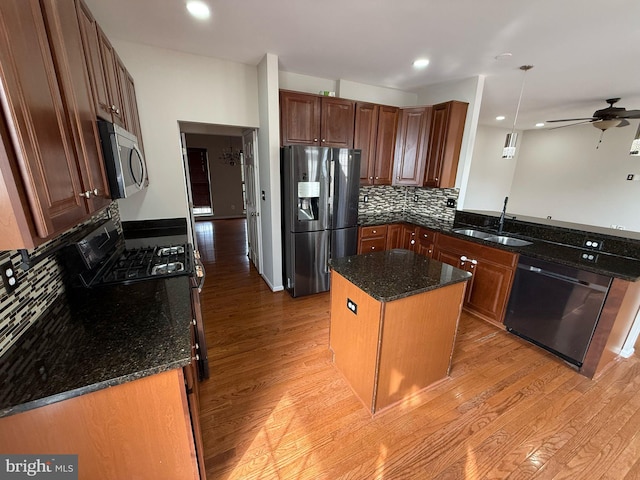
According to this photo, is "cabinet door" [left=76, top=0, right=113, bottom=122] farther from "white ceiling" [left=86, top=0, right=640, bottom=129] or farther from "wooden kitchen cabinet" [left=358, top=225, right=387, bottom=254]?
"wooden kitchen cabinet" [left=358, top=225, right=387, bottom=254]

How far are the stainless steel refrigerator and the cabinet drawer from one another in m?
0.14

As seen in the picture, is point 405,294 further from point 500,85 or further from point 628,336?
point 500,85

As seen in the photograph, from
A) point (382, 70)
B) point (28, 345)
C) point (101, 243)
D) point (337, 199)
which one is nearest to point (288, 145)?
point (337, 199)

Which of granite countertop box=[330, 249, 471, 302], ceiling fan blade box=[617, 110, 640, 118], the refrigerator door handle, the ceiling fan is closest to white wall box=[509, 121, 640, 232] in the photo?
the ceiling fan

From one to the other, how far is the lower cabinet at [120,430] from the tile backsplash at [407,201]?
11.0 ft

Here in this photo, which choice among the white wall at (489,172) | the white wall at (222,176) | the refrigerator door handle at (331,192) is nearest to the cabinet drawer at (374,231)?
the refrigerator door handle at (331,192)

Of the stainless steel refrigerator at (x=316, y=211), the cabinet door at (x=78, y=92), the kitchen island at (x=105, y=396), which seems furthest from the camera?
the stainless steel refrigerator at (x=316, y=211)

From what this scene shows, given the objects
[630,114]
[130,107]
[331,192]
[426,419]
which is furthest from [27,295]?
[630,114]

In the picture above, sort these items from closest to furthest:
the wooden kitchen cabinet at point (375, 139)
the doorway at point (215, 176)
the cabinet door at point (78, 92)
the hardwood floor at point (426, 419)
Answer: the cabinet door at point (78, 92) < the hardwood floor at point (426, 419) < the wooden kitchen cabinet at point (375, 139) < the doorway at point (215, 176)

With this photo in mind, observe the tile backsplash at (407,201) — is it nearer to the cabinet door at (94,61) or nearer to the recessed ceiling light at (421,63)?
the recessed ceiling light at (421,63)

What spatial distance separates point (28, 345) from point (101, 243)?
91 centimetres

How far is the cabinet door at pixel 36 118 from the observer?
0.69m

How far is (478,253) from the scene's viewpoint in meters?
2.70

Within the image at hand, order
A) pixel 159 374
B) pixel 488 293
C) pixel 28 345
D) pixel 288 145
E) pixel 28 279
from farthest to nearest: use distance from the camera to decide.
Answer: pixel 288 145 → pixel 488 293 → pixel 28 279 → pixel 28 345 → pixel 159 374
